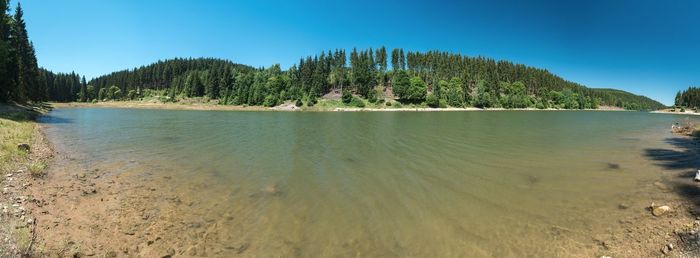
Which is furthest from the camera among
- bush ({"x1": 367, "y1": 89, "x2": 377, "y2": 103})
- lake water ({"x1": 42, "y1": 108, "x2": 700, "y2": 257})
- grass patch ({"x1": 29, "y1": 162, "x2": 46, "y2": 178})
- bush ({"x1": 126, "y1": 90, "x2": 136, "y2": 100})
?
bush ({"x1": 126, "y1": 90, "x2": 136, "y2": 100})

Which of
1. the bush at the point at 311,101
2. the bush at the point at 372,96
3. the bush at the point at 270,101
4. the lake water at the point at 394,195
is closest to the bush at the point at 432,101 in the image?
the bush at the point at 372,96

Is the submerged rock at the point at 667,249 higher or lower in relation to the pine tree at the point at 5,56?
lower

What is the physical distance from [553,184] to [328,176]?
10.1m

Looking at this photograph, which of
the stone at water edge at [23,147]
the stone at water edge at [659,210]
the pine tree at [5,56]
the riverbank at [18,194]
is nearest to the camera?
the riverbank at [18,194]

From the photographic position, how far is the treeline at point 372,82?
124875 millimetres

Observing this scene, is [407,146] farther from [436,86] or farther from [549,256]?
[436,86]

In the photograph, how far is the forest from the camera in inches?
4808

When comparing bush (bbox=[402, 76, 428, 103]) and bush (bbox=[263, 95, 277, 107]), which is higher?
bush (bbox=[402, 76, 428, 103])

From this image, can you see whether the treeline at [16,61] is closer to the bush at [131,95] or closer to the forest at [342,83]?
the forest at [342,83]

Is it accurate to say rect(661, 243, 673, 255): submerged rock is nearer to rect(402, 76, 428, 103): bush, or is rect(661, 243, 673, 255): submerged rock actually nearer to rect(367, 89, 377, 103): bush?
rect(367, 89, 377, 103): bush

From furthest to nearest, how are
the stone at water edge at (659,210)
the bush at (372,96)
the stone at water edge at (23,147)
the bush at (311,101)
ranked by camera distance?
the bush at (372,96)
the bush at (311,101)
the stone at water edge at (23,147)
the stone at water edge at (659,210)

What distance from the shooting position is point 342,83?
137125 mm

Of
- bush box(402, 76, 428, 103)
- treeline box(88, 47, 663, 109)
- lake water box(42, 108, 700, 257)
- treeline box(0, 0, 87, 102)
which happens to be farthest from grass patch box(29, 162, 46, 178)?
bush box(402, 76, 428, 103)

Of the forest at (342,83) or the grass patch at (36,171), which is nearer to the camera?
the grass patch at (36,171)
